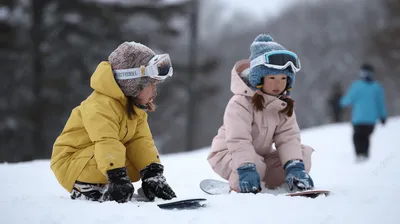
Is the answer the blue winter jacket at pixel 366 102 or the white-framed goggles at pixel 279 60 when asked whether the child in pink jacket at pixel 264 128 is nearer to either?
the white-framed goggles at pixel 279 60

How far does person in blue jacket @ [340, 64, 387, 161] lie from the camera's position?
779cm

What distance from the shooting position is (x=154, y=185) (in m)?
2.99

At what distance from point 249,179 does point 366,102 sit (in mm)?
5565

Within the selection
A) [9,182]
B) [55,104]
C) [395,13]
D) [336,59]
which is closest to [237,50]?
[336,59]

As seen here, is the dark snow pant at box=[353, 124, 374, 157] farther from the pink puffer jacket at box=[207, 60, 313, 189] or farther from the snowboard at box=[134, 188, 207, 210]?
the snowboard at box=[134, 188, 207, 210]

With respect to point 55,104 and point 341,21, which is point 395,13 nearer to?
point 341,21

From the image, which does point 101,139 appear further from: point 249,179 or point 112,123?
point 249,179

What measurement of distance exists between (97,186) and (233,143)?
98cm

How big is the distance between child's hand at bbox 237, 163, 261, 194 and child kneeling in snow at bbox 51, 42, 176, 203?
1.58ft

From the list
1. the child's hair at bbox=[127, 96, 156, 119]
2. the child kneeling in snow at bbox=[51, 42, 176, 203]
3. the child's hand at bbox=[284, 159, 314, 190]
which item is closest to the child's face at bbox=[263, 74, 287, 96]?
the child's hand at bbox=[284, 159, 314, 190]

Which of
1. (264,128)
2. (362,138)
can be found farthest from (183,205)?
(362,138)

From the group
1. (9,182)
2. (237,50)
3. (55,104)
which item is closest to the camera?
(9,182)

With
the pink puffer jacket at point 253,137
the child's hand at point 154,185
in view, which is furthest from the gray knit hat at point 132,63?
the pink puffer jacket at point 253,137

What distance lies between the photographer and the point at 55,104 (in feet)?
46.7
